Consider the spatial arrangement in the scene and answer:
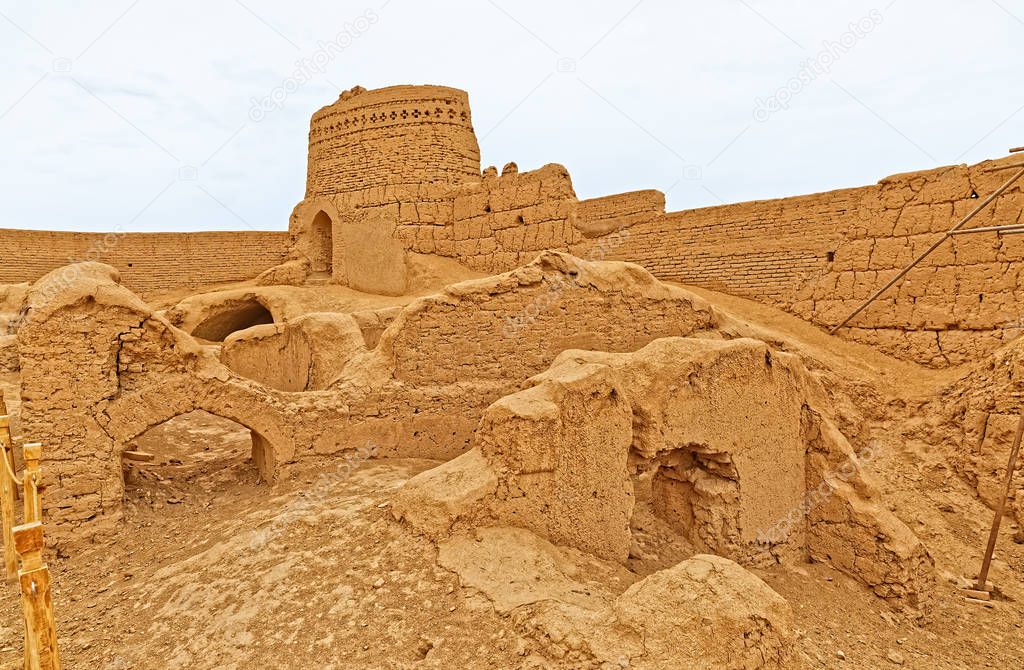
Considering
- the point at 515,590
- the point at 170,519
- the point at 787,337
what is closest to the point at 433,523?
the point at 515,590

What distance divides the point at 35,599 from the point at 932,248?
11.3m

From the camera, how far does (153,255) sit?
58.9ft

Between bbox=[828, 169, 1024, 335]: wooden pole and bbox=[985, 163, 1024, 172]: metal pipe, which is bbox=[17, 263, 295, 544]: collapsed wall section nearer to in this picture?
bbox=[828, 169, 1024, 335]: wooden pole

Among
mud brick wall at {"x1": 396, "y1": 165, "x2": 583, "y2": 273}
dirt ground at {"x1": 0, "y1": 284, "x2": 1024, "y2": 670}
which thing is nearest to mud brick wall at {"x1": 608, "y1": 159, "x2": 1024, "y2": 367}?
dirt ground at {"x1": 0, "y1": 284, "x2": 1024, "y2": 670}

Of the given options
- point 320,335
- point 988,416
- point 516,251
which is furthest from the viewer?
point 516,251

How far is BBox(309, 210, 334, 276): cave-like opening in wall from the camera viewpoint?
1839 cm

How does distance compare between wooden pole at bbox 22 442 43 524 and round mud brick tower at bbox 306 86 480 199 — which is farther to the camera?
round mud brick tower at bbox 306 86 480 199

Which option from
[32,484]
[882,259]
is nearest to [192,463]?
[32,484]

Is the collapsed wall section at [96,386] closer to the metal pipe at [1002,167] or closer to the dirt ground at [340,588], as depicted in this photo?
the dirt ground at [340,588]

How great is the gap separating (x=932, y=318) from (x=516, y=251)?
8.93m

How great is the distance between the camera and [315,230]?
18641 millimetres

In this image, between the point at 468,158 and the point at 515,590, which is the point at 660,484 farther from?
the point at 468,158

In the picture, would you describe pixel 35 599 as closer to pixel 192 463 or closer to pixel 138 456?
pixel 138 456

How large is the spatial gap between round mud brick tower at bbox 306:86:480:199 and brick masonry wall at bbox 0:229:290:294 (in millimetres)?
3263
